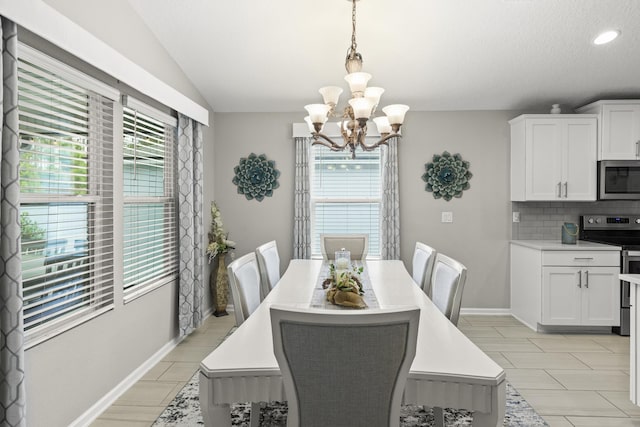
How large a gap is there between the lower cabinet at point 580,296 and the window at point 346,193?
179 centimetres

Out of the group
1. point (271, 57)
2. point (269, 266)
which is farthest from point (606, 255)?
point (271, 57)

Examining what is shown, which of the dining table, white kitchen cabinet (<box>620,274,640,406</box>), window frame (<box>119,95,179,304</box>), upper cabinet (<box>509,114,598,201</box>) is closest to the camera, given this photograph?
the dining table

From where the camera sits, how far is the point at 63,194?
2.37 metres

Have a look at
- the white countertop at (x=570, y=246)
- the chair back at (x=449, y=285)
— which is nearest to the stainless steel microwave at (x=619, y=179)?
the white countertop at (x=570, y=246)

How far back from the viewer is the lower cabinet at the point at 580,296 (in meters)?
4.07

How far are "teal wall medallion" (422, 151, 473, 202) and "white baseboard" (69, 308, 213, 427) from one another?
312 centimetres

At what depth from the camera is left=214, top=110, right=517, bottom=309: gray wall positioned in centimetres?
478

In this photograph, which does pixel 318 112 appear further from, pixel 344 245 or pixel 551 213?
pixel 551 213

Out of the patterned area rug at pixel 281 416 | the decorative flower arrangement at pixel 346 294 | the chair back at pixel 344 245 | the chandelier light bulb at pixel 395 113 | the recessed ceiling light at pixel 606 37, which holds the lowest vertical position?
the patterned area rug at pixel 281 416

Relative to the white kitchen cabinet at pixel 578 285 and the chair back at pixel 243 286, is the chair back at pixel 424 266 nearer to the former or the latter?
the chair back at pixel 243 286

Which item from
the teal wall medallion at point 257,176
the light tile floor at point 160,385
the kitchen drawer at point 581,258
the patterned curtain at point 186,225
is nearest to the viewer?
the light tile floor at point 160,385

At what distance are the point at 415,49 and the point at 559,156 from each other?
1.94m

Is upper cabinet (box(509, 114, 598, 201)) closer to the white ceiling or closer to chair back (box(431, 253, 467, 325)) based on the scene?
the white ceiling

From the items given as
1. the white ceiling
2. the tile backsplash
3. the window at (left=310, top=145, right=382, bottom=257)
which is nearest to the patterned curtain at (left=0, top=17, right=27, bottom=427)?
the white ceiling
